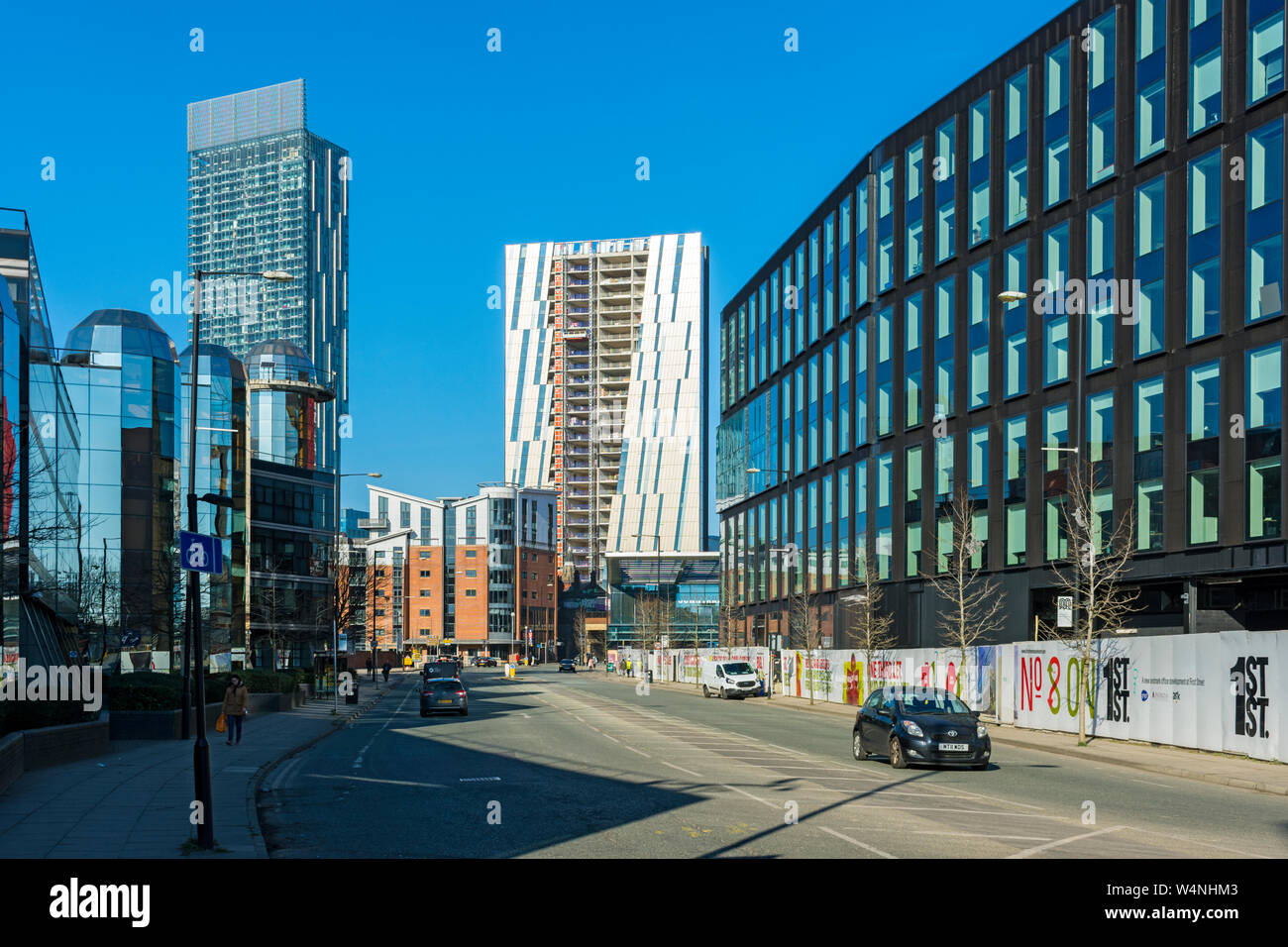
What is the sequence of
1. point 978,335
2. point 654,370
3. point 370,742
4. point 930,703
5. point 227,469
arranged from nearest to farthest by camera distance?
point 930,703, point 370,742, point 978,335, point 227,469, point 654,370

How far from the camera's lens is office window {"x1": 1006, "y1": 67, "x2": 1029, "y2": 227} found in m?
48.5

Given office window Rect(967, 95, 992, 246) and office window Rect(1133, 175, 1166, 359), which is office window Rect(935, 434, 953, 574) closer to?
office window Rect(967, 95, 992, 246)

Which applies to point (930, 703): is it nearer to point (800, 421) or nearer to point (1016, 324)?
point (1016, 324)

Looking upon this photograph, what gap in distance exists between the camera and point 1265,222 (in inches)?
1416

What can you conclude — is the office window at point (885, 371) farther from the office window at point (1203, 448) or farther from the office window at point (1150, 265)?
the office window at point (1203, 448)

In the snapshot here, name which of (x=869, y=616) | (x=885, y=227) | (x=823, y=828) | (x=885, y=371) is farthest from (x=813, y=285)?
(x=823, y=828)

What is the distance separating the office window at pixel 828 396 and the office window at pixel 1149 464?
27.0 m

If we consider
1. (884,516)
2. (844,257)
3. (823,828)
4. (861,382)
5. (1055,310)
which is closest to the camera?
(823,828)

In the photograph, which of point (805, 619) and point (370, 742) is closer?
point (370, 742)

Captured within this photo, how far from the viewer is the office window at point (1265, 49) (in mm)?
35750

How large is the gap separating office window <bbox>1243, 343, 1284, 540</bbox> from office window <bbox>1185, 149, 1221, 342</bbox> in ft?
7.52

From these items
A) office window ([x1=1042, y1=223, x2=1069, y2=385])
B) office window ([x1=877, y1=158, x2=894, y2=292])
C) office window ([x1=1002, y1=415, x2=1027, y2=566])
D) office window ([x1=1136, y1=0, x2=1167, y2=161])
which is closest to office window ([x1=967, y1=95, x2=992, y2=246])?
office window ([x1=1042, y1=223, x2=1069, y2=385])

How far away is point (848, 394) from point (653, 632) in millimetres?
65505

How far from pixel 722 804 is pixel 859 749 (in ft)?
31.3
